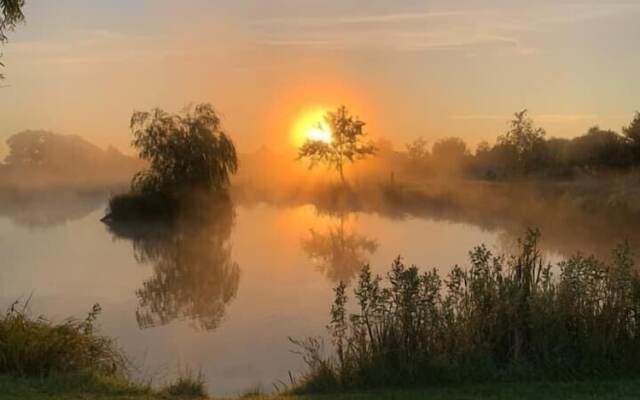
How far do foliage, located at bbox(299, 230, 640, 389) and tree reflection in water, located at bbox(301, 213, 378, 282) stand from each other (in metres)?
8.01

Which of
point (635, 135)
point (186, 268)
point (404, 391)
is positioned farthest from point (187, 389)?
point (635, 135)

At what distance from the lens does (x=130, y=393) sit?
234 inches

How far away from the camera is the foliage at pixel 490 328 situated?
6215 millimetres

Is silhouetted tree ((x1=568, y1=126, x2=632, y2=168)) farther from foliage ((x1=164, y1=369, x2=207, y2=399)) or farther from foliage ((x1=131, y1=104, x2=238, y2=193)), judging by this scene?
foliage ((x1=164, y1=369, x2=207, y2=399))

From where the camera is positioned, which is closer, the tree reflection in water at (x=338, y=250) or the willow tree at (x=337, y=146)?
the tree reflection in water at (x=338, y=250)

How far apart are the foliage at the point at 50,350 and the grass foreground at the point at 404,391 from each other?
15.5 inches

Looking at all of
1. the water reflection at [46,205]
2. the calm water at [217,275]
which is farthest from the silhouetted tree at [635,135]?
the water reflection at [46,205]

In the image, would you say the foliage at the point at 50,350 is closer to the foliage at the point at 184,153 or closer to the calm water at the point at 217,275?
the calm water at the point at 217,275

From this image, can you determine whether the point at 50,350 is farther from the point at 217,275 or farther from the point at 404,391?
the point at 217,275

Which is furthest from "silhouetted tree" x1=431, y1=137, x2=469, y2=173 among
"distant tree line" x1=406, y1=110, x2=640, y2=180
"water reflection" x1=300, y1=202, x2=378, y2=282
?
"water reflection" x1=300, y1=202, x2=378, y2=282

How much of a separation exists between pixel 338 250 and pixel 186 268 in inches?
188

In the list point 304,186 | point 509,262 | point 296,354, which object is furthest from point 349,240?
point 304,186

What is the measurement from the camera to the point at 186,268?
1791 cm

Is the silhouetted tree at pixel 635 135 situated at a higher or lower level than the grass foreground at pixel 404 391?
higher
